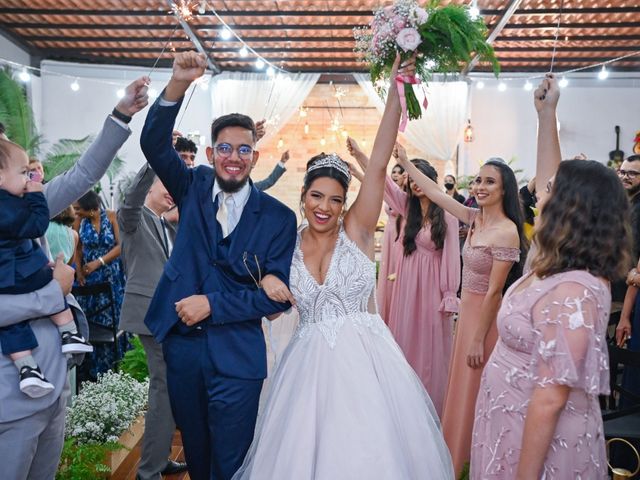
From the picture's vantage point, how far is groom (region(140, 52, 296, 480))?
2268mm

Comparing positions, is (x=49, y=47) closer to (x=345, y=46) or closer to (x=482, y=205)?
(x=345, y=46)

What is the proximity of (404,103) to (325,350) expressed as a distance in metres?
1.00

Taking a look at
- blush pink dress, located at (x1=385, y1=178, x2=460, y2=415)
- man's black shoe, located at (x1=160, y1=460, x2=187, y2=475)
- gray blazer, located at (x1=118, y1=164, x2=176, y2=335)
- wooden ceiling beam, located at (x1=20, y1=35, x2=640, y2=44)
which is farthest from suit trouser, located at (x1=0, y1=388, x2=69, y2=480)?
wooden ceiling beam, located at (x1=20, y1=35, x2=640, y2=44)

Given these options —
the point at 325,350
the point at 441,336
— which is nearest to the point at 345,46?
the point at 441,336

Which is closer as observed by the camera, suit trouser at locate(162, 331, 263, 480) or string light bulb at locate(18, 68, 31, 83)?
suit trouser at locate(162, 331, 263, 480)

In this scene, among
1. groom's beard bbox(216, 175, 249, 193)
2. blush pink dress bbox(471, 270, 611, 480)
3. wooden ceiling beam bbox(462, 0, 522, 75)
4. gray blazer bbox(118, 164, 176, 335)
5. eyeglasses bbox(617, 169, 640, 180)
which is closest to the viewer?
blush pink dress bbox(471, 270, 611, 480)

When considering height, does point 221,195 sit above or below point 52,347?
above

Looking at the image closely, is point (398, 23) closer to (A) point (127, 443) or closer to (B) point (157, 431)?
(B) point (157, 431)

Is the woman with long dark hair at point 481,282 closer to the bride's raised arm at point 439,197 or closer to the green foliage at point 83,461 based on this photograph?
the bride's raised arm at point 439,197

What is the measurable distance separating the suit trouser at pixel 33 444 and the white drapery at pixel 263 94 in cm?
1138

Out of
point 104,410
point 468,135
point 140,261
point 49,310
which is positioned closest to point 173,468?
point 104,410

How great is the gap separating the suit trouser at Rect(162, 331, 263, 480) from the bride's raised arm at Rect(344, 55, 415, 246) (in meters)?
0.75

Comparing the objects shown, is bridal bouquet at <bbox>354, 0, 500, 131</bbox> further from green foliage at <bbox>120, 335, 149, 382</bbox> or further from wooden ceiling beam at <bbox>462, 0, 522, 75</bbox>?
Result: wooden ceiling beam at <bbox>462, 0, 522, 75</bbox>

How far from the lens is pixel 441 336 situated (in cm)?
448
